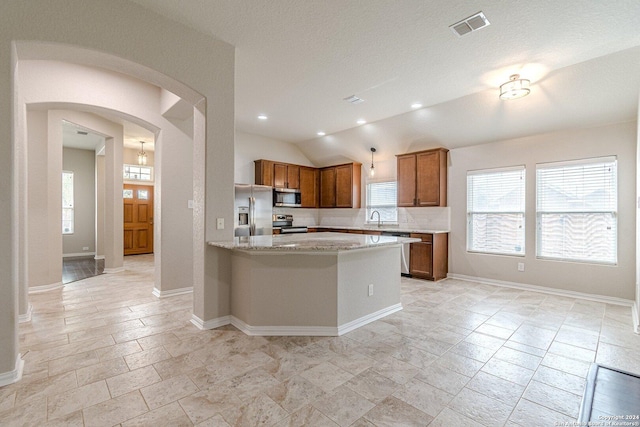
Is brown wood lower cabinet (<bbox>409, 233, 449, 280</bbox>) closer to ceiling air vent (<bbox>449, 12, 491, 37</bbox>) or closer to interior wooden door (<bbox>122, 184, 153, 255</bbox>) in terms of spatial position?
ceiling air vent (<bbox>449, 12, 491, 37</bbox>)

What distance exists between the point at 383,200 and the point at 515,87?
368 centimetres

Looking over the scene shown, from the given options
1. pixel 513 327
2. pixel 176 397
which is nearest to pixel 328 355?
pixel 176 397

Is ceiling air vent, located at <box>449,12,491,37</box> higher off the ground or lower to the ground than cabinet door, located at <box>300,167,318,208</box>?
higher

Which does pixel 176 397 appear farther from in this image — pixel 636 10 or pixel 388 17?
Answer: pixel 636 10

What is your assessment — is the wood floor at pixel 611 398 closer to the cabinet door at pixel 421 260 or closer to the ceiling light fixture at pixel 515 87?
the ceiling light fixture at pixel 515 87

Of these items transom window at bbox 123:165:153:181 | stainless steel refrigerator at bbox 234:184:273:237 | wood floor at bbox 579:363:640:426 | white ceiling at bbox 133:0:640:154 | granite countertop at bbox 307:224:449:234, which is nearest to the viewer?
wood floor at bbox 579:363:640:426

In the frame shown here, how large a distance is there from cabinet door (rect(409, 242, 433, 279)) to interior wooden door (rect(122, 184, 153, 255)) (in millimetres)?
7719

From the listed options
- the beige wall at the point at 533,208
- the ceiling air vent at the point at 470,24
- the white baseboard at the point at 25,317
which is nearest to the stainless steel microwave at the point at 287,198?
the beige wall at the point at 533,208

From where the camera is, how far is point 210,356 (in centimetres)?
254

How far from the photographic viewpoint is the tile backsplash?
19.4 ft

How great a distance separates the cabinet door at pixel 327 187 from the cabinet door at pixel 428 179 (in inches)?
90.0

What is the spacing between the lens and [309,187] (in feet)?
25.2

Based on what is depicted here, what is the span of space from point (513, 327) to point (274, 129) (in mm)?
5346

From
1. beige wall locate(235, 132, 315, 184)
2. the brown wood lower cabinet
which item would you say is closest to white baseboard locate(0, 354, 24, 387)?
beige wall locate(235, 132, 315, 184)
